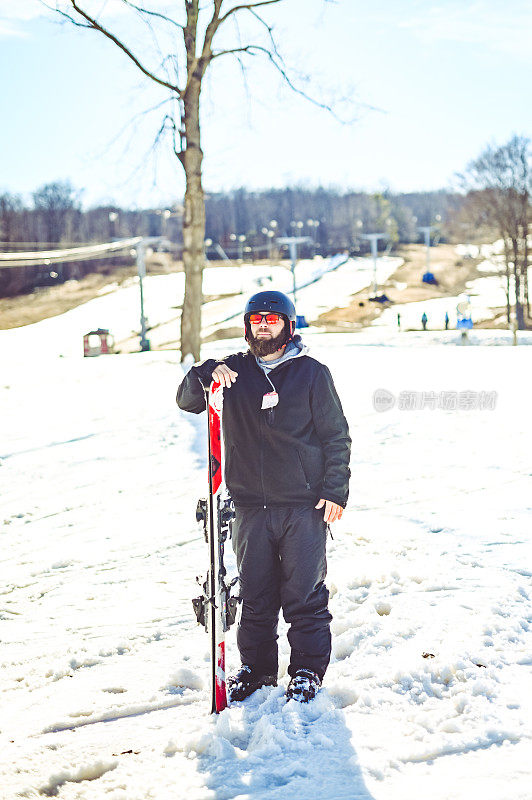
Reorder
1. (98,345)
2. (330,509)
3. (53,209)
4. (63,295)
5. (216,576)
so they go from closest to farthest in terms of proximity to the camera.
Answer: (216,576) → (330,509) → (98,345) → (63,295) → (53,209)

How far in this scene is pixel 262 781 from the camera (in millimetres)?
2703

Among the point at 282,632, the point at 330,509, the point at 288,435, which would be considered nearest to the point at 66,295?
the point at 282,632

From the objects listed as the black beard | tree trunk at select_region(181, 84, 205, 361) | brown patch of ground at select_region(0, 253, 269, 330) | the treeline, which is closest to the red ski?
the black beard

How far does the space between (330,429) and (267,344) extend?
48cm

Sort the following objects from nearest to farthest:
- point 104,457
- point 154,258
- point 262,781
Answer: point 262,781 < point 104,457 < point 154,258

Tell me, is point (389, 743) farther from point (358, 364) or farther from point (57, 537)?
point (358, 364)

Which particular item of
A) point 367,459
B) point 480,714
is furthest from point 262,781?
point 367,459

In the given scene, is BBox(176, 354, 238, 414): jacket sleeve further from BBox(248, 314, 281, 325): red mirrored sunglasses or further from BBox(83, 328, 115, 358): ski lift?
BBox(83, 328, 115, 358): ski lift

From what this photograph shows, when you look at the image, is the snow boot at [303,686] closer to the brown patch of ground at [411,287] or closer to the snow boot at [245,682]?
the snow boot at [245,682]

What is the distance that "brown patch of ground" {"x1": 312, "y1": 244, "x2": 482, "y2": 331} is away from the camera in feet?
203

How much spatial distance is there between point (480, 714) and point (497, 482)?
3934 mm

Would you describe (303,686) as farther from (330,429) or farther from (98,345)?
(98,345)

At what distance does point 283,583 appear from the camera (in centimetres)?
343

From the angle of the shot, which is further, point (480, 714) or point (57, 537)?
point (57, 537)
